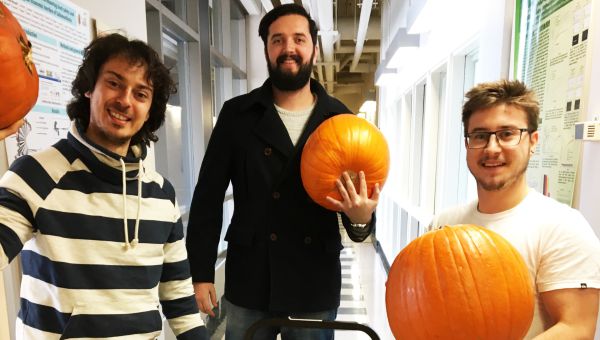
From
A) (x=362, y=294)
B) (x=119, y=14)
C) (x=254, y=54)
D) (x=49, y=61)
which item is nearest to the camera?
(x=49, y=61)

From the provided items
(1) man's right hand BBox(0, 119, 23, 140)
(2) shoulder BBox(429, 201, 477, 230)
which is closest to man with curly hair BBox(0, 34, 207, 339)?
(1) man's right hand BBox(0, 119, 23, 140)

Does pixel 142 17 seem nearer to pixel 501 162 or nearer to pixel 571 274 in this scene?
pixel 501 162

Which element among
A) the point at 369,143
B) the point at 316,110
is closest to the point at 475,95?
the point at 369,143

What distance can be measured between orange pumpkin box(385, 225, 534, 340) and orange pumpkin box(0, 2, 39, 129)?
842 mm

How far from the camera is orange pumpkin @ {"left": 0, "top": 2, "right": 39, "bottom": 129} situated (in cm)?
57

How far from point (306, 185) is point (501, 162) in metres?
0.60

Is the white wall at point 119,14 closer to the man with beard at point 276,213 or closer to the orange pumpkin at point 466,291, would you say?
the man with beard at point 276,213

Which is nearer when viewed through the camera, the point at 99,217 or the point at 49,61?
the point at 99,217

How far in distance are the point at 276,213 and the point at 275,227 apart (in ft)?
0.18

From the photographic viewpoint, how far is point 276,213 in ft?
4.32

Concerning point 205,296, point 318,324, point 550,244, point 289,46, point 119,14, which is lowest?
point 205,296

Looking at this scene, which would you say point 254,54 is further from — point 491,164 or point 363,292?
point 491,164

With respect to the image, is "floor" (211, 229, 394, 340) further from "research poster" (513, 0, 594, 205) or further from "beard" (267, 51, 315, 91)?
"beard" (267, 51, 315, 91)

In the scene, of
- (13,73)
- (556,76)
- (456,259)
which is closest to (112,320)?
(13,73)
